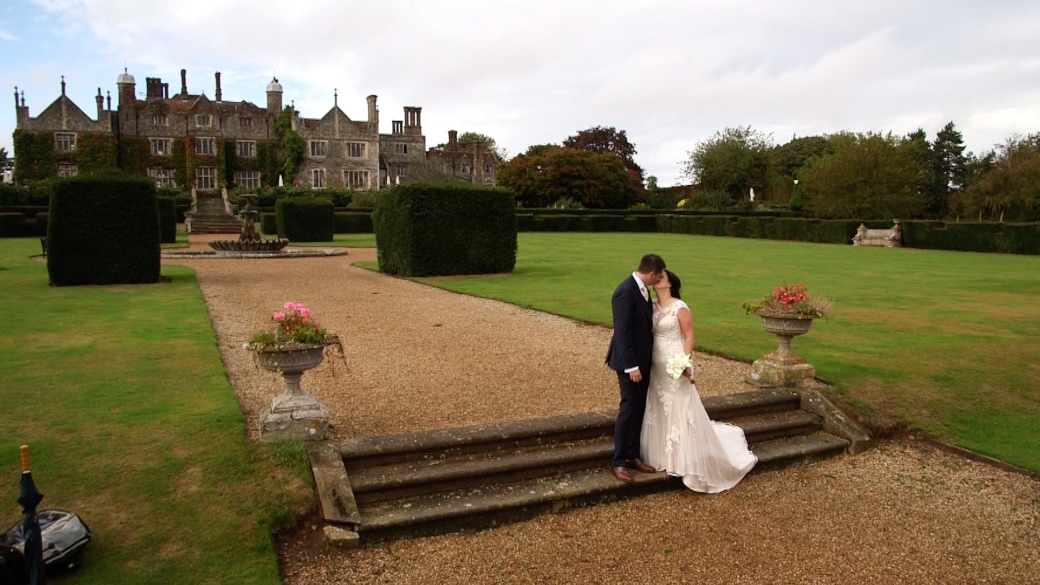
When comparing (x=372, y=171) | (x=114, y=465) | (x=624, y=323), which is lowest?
(x=114, y=465)

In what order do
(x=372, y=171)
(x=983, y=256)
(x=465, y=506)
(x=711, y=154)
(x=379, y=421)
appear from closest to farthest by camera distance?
(x=465, y=506) < (x=379, y=421) < (x=983, y=256) < (x=372, y=171) < (x=711, y=154)

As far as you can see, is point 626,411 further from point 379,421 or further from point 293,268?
point 293,268

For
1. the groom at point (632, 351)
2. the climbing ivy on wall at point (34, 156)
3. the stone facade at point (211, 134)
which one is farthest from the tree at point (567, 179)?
the groom at point (632, 351)

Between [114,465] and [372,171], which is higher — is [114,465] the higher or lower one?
the lower one

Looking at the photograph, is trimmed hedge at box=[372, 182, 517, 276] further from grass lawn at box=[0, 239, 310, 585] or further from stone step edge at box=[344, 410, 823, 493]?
stone step edge at box=[344, 410, 823, 493]

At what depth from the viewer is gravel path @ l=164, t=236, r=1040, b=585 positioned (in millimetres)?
4418

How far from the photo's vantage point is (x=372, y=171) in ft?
208

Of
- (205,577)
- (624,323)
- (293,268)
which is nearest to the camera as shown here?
(205,577)

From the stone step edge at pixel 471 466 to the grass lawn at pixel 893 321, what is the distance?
298cm

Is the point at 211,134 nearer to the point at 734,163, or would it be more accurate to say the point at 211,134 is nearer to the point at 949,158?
the point at 734,163

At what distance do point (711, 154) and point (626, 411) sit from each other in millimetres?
65289

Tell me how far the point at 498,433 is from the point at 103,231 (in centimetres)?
1331

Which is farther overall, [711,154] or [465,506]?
[711,154]

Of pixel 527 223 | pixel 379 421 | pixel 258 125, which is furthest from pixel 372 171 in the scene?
pixel 379 421
